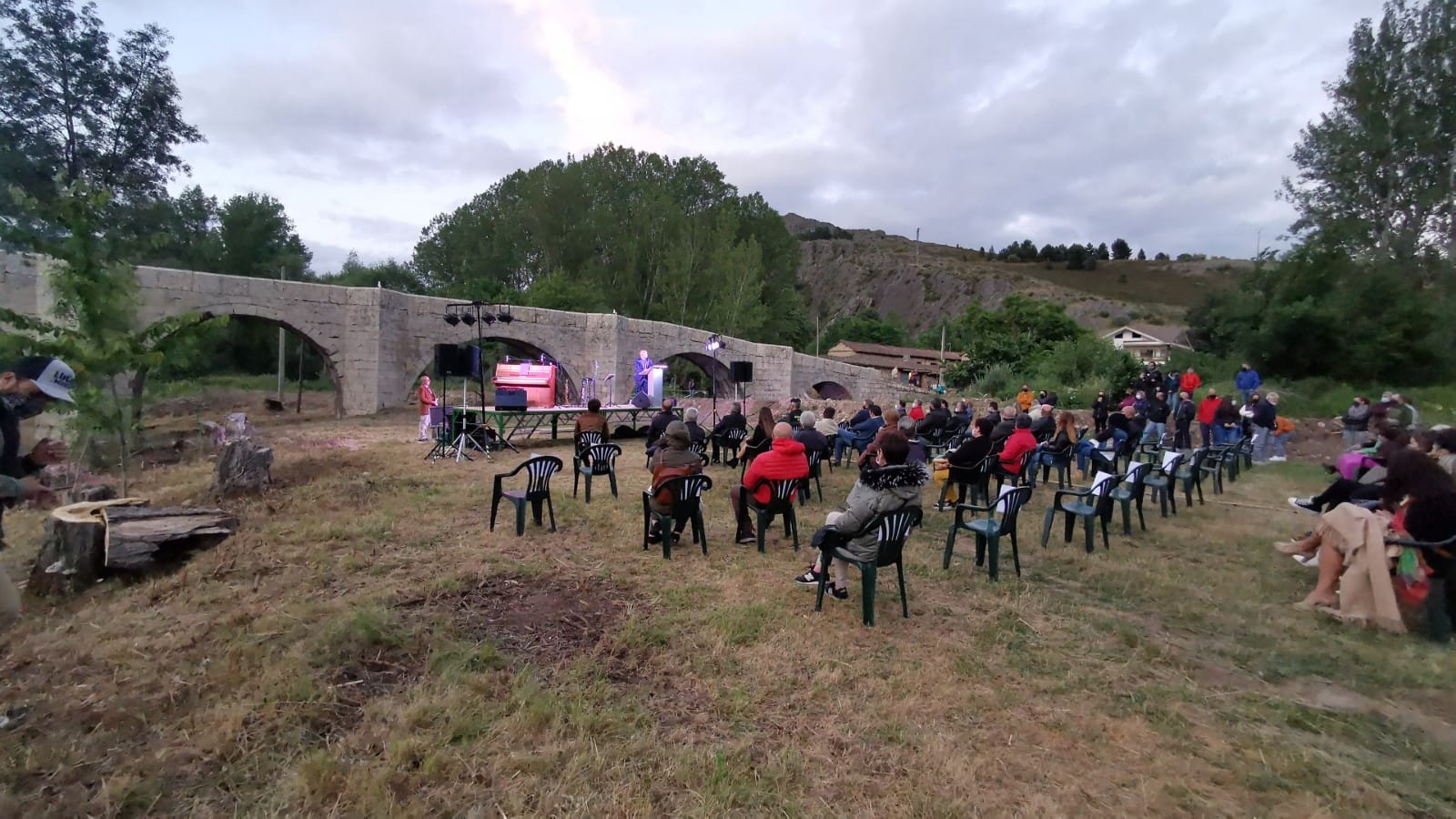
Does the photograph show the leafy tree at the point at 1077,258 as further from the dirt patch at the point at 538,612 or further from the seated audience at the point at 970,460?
the dirt patch at the point at 538,612

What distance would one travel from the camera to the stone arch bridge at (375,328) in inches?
503

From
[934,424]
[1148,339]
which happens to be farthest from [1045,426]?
[1148,339]

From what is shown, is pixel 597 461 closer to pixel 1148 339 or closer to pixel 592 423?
pixel 592 423

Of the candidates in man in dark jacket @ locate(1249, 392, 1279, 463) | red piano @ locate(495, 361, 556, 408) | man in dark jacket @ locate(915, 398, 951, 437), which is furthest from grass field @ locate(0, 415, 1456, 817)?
red piano @ locate(495, 361, 556, 408)

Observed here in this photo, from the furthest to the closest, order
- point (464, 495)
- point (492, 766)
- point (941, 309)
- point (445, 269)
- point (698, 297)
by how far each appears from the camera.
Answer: point (941, 309) → point (445, 269) → point (698, 297) → point (464, 495) → point (492, 766)

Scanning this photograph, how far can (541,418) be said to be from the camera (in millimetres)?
11828

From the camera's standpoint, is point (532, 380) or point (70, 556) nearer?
point (70, 556)

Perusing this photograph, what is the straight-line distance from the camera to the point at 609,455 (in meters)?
7.35

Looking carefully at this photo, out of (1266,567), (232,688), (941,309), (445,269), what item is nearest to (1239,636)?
(1266,567)

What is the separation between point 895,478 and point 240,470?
20.9 feet

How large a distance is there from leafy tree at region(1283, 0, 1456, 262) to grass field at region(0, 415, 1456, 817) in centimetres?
2035

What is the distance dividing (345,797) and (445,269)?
36.0 meters

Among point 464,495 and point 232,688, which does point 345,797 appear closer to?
point 232,688

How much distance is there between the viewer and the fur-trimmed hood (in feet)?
12.3
